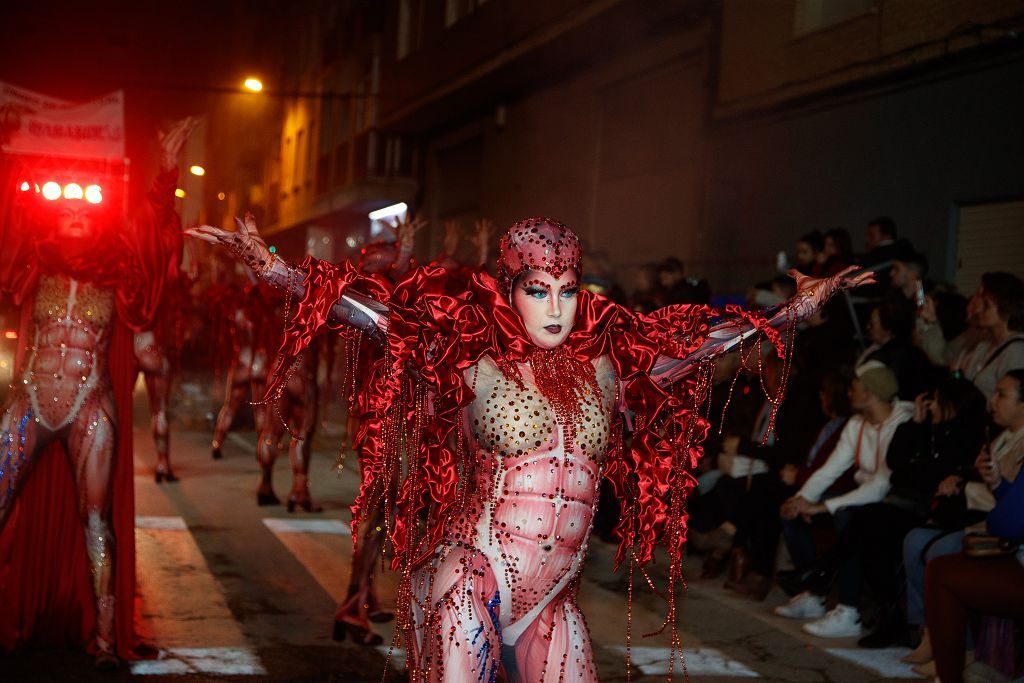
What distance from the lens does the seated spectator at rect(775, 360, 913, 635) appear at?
23.8ft

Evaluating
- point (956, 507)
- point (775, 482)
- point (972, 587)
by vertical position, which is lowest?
point (972, 587)

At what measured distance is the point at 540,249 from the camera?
351cm

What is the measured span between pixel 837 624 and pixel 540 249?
4.27 m

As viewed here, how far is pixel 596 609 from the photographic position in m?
7.30

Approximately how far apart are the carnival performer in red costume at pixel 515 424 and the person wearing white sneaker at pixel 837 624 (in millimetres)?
3297

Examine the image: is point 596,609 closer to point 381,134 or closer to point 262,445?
point 262,445

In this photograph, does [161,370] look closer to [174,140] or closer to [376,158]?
[174,140]

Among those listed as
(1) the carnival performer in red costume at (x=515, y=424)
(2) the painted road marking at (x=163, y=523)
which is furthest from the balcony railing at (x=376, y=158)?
(1) the carnival performer in red costume at (x=515, y=424)

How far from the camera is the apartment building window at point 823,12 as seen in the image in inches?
470

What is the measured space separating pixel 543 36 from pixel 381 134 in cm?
918

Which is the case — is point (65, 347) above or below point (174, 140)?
below

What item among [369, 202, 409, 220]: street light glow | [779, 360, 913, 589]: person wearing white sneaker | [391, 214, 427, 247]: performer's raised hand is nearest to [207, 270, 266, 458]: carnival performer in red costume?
[391, 214, 427, 247]: performer's raised hand

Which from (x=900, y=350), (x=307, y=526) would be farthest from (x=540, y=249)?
(x=307, y=526)

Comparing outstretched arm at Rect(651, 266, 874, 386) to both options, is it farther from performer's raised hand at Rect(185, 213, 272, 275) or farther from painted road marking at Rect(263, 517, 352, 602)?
painted road marking at Rect(263, 517, 352, 602)
